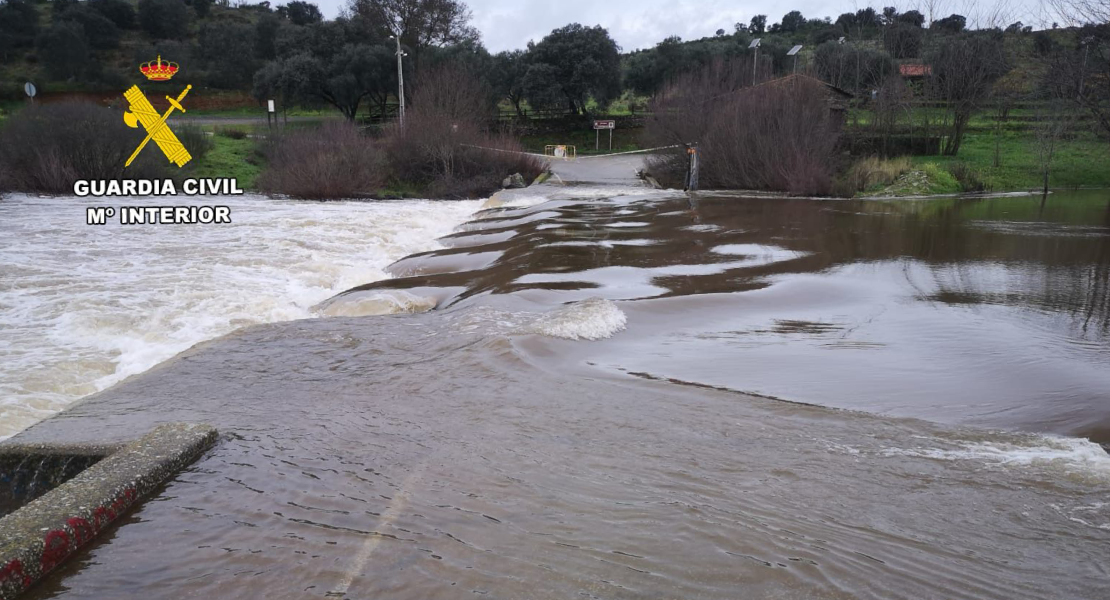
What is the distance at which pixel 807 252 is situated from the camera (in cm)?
1181

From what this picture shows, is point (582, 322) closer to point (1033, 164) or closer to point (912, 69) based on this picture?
point (1033, 164)

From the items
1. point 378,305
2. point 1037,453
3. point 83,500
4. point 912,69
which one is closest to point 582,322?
point 378,305

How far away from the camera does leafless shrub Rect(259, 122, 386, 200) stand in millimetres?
25156

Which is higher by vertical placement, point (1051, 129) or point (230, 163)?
point (1051, 129)

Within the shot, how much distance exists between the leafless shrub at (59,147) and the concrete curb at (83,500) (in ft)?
75.8

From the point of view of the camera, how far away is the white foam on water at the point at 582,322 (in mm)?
6812

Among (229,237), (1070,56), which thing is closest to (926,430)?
(229,237)

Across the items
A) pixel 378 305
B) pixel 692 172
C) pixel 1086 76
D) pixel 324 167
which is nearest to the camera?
pixel 378 305

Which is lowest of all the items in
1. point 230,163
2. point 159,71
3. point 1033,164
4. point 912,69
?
point 230,163

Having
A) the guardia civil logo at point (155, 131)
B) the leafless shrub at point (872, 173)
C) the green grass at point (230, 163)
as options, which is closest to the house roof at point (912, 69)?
the leafless shrub at point (872, 173)

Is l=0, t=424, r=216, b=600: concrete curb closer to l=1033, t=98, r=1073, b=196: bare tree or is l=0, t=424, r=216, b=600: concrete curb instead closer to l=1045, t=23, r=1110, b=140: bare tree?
l=1033, t=98, r=1073, b=196: bare tree

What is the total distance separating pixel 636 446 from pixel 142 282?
330 inches

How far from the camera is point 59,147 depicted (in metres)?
22.9

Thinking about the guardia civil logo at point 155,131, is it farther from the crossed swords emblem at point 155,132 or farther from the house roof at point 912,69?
the house roof at point 912,69
